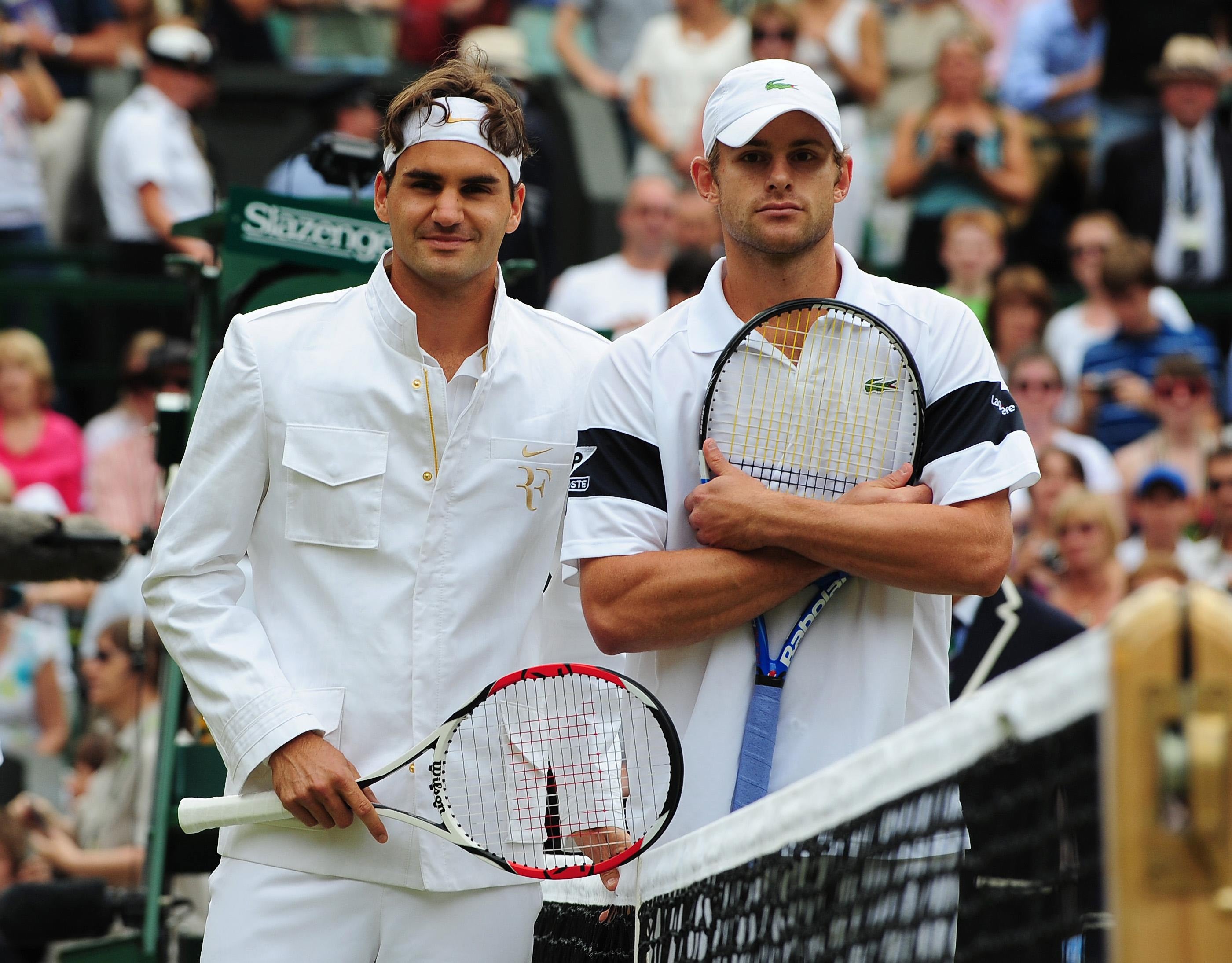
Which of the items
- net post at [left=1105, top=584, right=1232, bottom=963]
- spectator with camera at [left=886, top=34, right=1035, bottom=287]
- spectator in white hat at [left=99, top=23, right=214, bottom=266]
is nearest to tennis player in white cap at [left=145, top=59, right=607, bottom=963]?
net post at [left=1105, top=584, right=1232, bottom=963]

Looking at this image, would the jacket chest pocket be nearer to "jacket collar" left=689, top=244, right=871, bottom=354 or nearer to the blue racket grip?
"jacket collar" left=689, top=244, right=871, bottom=354

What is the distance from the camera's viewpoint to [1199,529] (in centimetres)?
837

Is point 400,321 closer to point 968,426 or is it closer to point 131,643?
point 968,426

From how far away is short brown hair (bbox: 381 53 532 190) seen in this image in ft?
12.5

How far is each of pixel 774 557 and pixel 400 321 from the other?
3.06 feet

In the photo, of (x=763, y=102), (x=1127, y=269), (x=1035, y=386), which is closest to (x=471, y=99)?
(x=763, y=102)

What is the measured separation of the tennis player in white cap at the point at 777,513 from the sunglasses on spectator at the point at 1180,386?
5324 millimetres

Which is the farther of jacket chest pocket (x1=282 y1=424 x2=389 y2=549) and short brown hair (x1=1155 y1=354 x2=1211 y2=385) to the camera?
short brown hair (x1=1155 y1=354 x2=1211 y2=385)

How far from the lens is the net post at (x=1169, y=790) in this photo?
2.03 m

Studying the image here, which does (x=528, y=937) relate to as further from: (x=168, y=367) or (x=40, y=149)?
(x=40, y=149)

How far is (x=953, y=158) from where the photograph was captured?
421 inches

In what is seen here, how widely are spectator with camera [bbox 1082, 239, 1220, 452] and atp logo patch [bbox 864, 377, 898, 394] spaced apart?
20.2 ft

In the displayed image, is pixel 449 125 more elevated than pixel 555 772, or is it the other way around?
pixel 449 125

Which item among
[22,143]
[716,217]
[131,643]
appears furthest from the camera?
[22,143]
